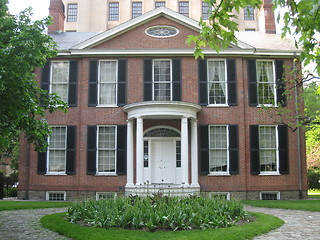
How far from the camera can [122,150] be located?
1820 centimetres

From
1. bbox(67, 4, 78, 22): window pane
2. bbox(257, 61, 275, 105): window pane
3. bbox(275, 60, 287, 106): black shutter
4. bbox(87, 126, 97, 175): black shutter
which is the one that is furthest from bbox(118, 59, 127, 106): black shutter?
bbox(67, 4, 78, 22): window pane

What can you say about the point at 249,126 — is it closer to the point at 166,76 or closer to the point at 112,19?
the point at 166,76

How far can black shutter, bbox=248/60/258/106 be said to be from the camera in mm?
18891

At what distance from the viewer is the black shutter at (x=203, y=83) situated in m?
18.7

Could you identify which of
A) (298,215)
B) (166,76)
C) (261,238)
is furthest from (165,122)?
(261,238)

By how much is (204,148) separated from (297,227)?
848 centimetres

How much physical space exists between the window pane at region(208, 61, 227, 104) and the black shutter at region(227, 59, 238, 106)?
23cm

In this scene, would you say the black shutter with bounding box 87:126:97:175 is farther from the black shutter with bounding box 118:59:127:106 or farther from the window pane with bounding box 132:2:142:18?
the window pane with bounding box 132:2:142:18

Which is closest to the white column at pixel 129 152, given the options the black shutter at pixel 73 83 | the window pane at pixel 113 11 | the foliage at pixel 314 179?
the black shutter at pixel 73 83

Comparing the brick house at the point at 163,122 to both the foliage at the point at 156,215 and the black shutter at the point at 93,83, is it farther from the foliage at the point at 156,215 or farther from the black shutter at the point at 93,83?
the foliage at the point at 156,215

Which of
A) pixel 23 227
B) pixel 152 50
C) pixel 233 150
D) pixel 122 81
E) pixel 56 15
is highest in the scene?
pixel 56 15

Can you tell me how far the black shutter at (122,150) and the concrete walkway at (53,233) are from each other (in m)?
5.18

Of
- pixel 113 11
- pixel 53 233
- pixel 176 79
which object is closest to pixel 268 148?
pixel 176 79

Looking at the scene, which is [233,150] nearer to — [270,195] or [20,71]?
[270,195]
